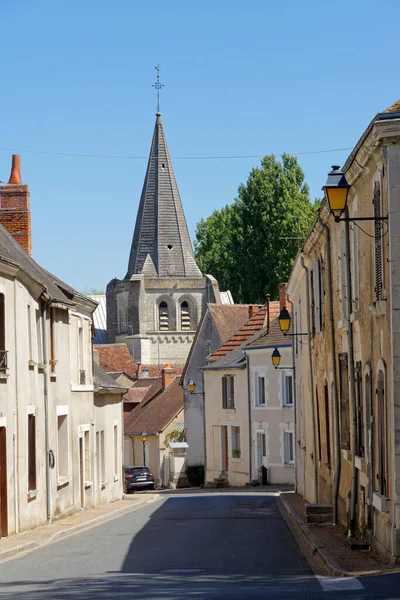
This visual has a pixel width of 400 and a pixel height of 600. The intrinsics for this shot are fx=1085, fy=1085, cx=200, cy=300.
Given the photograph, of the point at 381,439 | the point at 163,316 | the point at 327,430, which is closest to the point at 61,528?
the point at 327,430

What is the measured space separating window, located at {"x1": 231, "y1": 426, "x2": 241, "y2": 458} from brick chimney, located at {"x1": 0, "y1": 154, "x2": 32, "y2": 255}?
21.9 metres

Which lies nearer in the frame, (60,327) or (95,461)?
(60,327)

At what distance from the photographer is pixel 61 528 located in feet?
72.8

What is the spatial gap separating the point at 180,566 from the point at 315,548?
2.54 m

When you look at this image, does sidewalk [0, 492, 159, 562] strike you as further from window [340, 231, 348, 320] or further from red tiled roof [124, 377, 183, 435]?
red tiled roof [124, 377, 183, 435]

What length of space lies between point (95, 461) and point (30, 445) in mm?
7556

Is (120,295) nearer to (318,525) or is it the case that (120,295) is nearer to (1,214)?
(1,214)

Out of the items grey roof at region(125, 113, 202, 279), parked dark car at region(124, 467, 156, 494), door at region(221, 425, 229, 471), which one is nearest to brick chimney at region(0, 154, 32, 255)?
door at region(221, 425, 229, 471)

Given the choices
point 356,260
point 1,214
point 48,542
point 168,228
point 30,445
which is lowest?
point 48,542

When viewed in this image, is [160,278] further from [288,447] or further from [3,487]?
[3,487]

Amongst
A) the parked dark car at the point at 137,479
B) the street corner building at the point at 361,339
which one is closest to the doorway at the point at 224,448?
the parked dark car at the point at 137,479

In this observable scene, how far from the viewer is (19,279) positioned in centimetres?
2120

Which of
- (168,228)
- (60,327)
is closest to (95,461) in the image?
(60,327)

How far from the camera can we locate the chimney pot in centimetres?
2919
